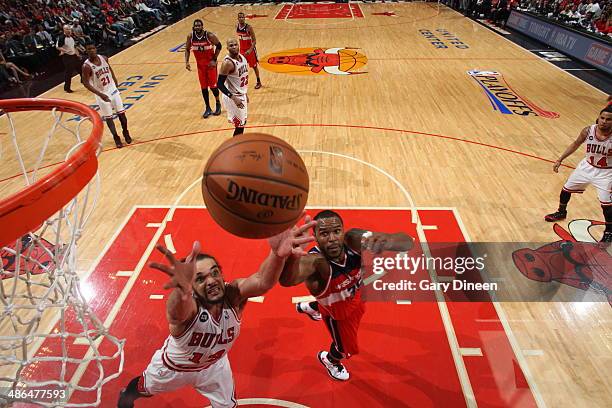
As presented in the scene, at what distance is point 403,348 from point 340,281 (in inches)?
45.2

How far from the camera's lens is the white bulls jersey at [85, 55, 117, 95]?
5.90 m

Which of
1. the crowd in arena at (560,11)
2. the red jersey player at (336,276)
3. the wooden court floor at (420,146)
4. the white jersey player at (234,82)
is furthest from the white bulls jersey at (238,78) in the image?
the crowd in arena at (560,11)

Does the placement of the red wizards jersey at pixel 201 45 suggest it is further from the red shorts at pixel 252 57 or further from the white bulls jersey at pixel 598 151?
the white bulls jersey at pixel 598 151

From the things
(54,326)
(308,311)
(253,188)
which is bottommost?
(54,326)

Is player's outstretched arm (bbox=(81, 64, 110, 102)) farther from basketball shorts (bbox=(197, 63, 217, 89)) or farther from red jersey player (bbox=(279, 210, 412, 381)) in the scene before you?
red jersey player (bbox=(279, 210, 412, 381))

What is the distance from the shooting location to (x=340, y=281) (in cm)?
272

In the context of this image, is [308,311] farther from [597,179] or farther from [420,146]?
[420,146]

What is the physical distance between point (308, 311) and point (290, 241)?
5.36ft

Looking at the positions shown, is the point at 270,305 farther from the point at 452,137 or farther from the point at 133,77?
the point at 133,77

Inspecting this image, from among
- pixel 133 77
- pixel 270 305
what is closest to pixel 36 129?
pixel 133 77

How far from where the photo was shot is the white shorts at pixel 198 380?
2.46m

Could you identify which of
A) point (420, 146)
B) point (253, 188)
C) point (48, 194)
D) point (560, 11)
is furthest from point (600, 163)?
point (560, 11)

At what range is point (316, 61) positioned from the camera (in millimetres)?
11820

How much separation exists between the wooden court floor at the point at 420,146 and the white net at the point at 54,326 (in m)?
0.62
